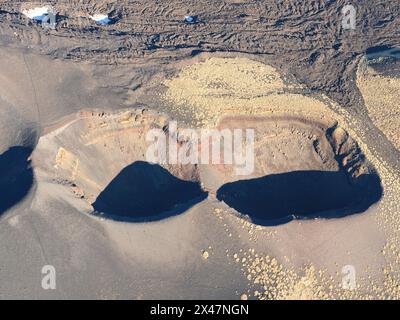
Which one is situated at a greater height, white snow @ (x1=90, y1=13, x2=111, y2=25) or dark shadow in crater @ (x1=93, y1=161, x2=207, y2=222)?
white snow @ (x1=90, y1=13, x2=111, y2=25)

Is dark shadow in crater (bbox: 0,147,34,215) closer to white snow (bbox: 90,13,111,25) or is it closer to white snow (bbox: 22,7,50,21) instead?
white snow (bbox: 22,7,50,21)

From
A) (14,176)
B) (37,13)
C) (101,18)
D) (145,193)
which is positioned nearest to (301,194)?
(145,193)

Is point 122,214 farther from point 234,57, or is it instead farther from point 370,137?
point 370,137

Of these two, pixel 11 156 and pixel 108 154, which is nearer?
pixel 11 156

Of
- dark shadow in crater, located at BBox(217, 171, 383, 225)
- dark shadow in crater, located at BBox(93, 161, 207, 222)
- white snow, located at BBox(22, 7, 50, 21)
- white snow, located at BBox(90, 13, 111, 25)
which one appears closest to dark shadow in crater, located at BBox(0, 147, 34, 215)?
dark shadow in crater, located at BBox(93, 161, 207, 222)

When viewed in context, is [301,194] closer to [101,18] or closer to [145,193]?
[145,193]

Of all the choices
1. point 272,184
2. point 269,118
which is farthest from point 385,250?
point 269,118
